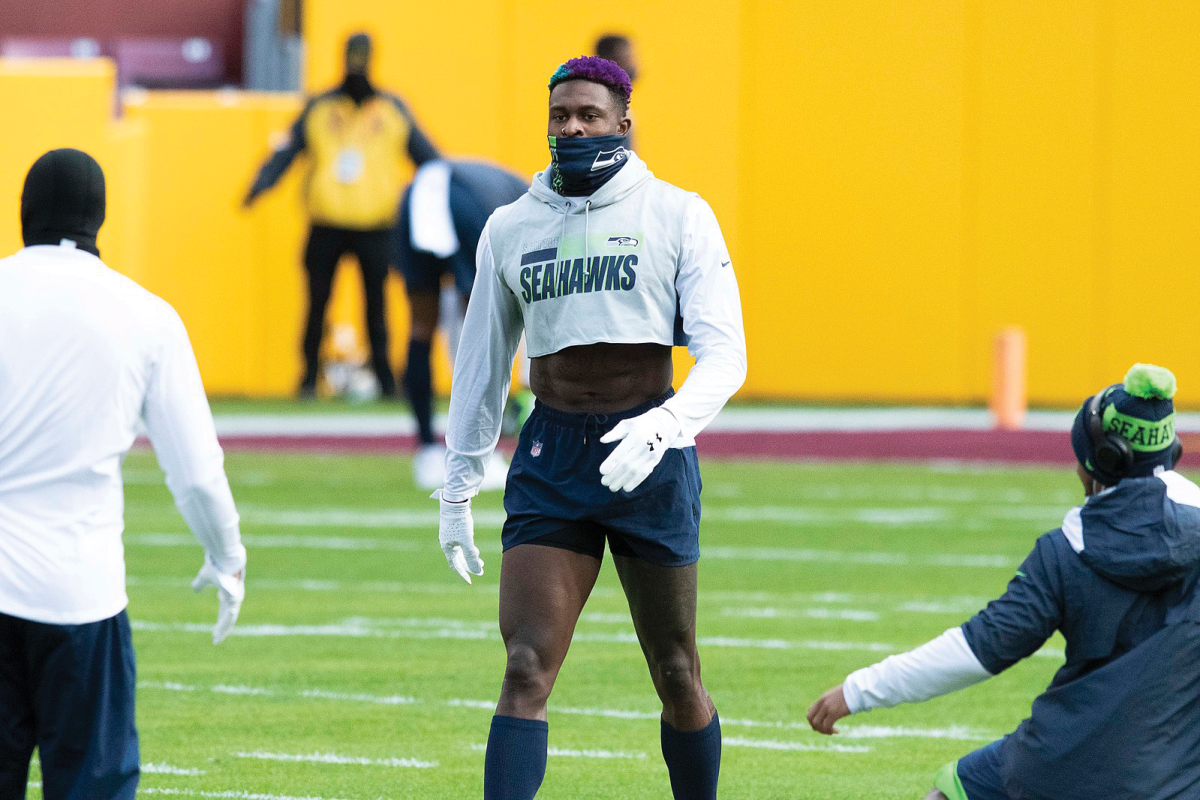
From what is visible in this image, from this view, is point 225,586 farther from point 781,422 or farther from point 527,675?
point 781,422

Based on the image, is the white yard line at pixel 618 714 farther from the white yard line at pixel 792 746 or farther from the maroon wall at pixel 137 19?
the maroon wall at pixel 137 19

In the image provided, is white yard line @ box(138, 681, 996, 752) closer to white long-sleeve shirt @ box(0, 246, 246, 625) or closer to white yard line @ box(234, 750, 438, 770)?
white yard line @ box(234, 750, 438, 770)

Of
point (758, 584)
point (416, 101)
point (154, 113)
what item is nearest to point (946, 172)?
point (416, 101)

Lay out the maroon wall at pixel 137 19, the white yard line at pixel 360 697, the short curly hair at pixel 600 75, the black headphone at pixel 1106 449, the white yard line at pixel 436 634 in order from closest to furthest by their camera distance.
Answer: the black headphone at pixel 1106 449 < the short curly hair at pixel 600 75 < the white yard line at pixel 360 697 < the white yard line at pixel 436 634 < the maroon wall at pixel 137 19

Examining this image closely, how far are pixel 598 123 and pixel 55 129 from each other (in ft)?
47.0

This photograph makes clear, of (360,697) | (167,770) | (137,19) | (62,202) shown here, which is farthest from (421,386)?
(137,19)

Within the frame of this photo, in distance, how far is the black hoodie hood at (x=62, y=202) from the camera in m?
4.57

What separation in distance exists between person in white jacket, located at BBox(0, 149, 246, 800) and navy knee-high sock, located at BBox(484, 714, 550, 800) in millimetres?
986

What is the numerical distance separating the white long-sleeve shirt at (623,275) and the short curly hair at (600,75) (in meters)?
0.16

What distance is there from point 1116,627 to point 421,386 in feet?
29.5

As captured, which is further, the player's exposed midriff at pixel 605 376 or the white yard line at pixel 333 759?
the white yard line at pixel 333 759

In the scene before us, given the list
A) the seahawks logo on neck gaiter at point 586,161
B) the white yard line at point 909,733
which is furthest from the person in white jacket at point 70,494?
the white yard line at point 909,733

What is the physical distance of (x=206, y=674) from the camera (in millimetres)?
8156

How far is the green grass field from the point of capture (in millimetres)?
6676
